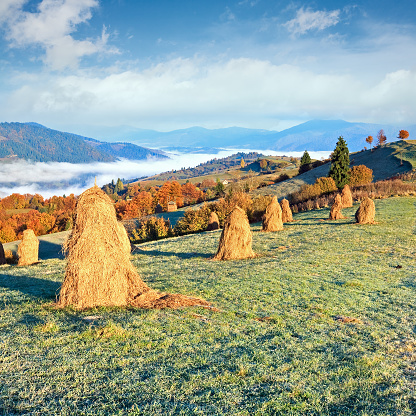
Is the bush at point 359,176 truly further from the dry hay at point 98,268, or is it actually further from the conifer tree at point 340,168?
the dry hay at point 98,268

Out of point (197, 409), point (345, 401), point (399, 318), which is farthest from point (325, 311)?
point (197, 409)

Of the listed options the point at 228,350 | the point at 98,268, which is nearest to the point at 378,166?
the point at 98,268

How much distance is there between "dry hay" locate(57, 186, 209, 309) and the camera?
9570 millimetres

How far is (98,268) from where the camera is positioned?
963 centimetres

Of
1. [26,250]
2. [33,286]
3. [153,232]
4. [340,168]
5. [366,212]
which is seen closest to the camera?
[33,286]

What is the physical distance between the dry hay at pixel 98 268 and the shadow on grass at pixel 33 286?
6.31ft

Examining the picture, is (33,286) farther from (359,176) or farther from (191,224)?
(359,176)

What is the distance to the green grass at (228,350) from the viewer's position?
5156mm

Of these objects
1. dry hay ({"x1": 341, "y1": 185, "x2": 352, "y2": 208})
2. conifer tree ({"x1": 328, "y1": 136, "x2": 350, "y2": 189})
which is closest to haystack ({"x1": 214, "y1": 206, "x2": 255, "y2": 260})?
dry hay ({"x1": 341, "y1": 185, "x2": 352, "y2": 208})

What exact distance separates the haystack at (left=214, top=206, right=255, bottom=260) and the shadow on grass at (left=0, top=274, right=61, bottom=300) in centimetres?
820

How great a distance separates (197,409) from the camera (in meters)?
4.90

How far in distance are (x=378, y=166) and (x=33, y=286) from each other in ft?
292

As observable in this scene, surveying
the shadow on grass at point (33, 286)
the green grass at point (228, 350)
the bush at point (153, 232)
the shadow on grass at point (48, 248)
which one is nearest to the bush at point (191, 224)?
the bush at point (153, 232)

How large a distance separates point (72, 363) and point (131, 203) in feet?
301
